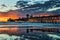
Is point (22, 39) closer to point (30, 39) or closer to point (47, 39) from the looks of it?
point (30, 39)

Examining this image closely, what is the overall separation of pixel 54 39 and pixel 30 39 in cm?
182

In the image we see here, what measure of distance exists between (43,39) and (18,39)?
6.29 ft

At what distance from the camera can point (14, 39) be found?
15.9 meters

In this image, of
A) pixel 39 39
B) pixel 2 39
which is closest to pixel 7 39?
pixel 2 39

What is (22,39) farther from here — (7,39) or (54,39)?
(54,39)

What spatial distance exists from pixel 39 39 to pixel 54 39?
1134 mm

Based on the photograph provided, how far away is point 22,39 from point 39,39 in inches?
50.7

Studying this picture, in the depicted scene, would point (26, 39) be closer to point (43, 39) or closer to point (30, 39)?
point (30, 39)

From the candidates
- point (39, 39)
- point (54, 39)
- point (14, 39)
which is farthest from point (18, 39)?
point (54, 39)

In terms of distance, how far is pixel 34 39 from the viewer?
15820mm

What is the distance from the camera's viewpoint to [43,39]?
51.2 ft

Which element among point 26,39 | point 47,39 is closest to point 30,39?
point 26,39

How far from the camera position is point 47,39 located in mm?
15594

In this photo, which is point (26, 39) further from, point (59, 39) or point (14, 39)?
point (59, 39)
